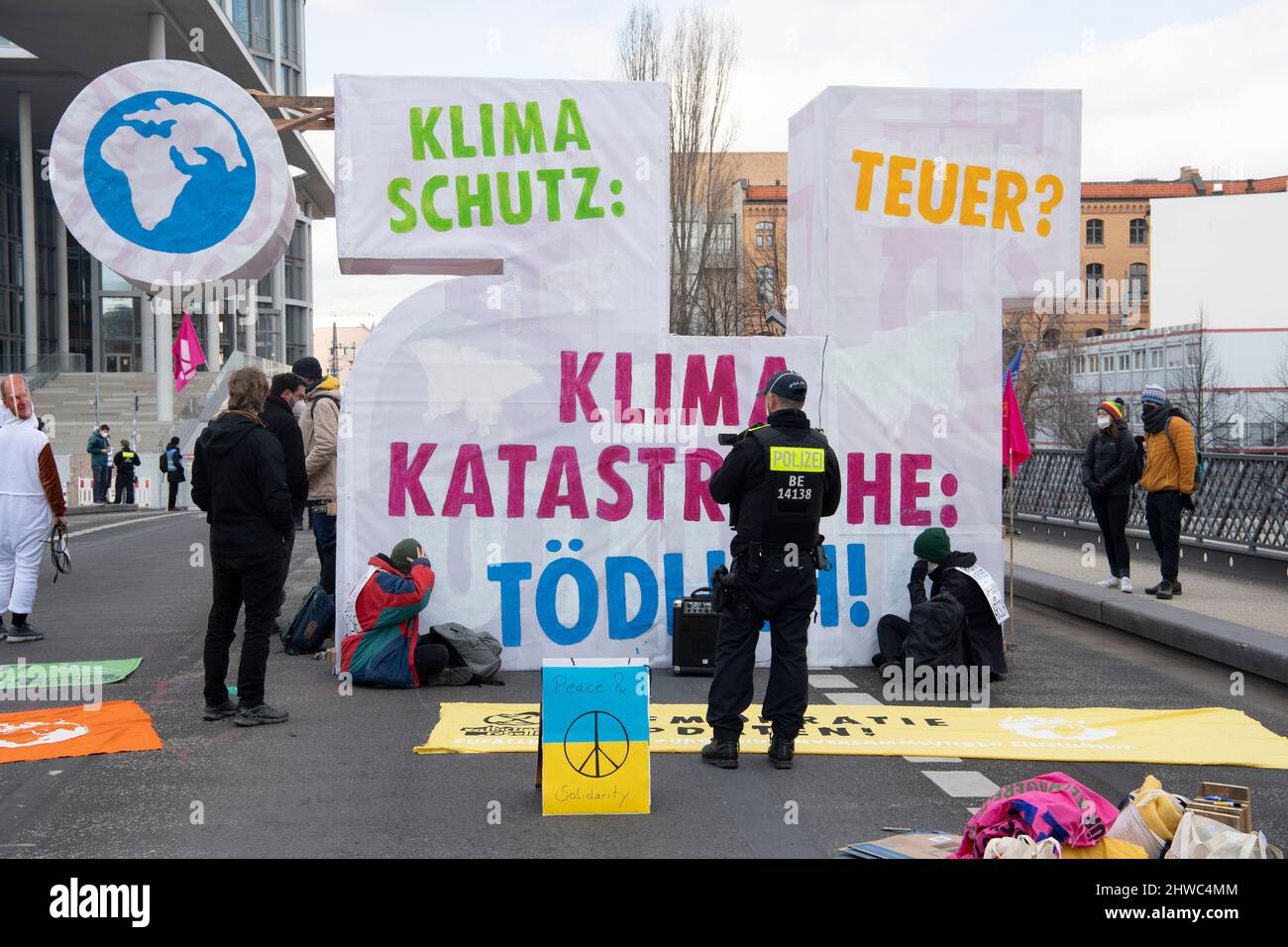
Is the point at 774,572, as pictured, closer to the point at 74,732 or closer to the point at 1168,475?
the point at 74,732

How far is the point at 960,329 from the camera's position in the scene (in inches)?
376

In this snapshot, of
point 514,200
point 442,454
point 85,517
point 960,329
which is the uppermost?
point 514,200

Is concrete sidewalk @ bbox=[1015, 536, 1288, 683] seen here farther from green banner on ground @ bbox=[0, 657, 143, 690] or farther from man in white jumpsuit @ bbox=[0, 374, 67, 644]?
man in white jumpsuit @ bbox=[0, 374, 67, 644]

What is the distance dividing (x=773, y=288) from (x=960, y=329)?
105ft

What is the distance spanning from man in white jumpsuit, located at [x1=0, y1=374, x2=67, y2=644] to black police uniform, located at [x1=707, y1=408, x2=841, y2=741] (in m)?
6.23

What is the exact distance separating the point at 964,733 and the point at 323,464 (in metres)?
5.35

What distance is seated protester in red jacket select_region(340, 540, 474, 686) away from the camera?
8.23 meters

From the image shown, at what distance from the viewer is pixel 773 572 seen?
6.45 metres

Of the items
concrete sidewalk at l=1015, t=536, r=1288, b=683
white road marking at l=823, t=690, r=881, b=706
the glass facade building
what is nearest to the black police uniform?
white road marking at l=823, t=690, r=881, b=706

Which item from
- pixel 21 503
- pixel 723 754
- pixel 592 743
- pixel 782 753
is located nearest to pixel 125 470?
pixel 21 503

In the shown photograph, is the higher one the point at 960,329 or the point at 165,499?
the point at 960,329

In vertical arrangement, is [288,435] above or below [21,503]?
above
